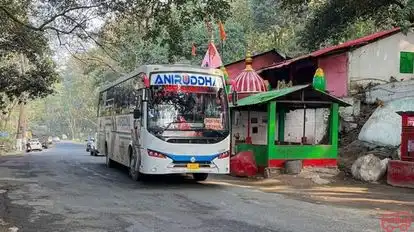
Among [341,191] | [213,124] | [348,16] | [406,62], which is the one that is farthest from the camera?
[406,62]

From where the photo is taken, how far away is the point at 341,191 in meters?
14.4

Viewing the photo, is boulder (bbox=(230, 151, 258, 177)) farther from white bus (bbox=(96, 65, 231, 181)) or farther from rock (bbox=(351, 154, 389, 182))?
white bus (bbox=(96, 65, 231, 181))

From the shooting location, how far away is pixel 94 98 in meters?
81.1

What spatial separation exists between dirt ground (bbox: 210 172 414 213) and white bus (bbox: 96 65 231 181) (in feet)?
6.97

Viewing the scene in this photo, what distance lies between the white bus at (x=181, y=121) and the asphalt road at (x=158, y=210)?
0.70 m

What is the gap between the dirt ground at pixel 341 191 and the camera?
1193cm

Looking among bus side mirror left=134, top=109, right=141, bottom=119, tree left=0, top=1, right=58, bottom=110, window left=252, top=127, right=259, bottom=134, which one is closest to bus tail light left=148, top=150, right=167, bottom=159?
bus side mirror left=134, top=109, right=141, bottom=119

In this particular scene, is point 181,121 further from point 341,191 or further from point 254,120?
point 254,120

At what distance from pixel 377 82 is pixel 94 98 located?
2455 inches

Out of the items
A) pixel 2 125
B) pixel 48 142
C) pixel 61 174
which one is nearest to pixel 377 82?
pixel 61 174

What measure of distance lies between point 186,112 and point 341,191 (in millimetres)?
4818

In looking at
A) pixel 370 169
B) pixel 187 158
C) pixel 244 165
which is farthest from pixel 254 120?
pixel 187 158

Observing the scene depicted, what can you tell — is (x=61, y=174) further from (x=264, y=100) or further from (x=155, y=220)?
(x=155, y=220)

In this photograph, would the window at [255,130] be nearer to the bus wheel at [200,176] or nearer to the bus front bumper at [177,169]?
the bus wheel at [200,176]
